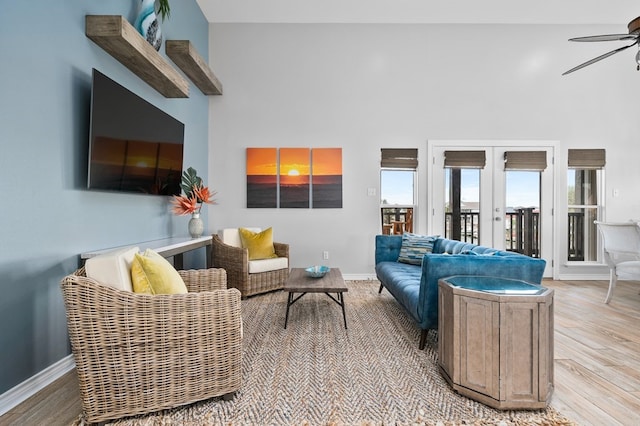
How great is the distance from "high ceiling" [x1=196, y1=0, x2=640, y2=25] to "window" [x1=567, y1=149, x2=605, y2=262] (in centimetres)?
214

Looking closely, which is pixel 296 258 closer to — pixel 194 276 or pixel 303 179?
pixel 303 179

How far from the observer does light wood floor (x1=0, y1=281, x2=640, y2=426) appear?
165cm

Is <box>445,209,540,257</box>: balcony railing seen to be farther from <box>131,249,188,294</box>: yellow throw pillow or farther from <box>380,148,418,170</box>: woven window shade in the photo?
<box>131,249,188,294</box>: yellow throw pillow

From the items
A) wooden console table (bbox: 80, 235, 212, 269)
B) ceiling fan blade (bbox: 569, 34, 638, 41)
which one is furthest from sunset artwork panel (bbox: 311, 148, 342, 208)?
ceiling fan blade (bbox: 569, 34, 638, 41)

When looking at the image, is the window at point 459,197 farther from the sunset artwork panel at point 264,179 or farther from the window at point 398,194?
the sunset artwork panel at point 264,179

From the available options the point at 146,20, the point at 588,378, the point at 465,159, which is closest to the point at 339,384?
the point at 588,378

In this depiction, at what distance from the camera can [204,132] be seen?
15.2ft

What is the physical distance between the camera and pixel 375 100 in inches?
189

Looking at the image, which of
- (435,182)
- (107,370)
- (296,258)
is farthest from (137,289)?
(435,182)

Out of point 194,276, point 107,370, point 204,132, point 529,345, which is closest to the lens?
point 107,370

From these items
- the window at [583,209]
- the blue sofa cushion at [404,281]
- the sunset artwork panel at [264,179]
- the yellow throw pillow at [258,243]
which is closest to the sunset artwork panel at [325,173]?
A: the sunset artwork panel at [264,179]

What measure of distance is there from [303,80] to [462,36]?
2428mm

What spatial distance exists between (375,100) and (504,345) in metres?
3.92

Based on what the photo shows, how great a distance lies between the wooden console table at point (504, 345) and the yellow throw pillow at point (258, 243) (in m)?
2.79
